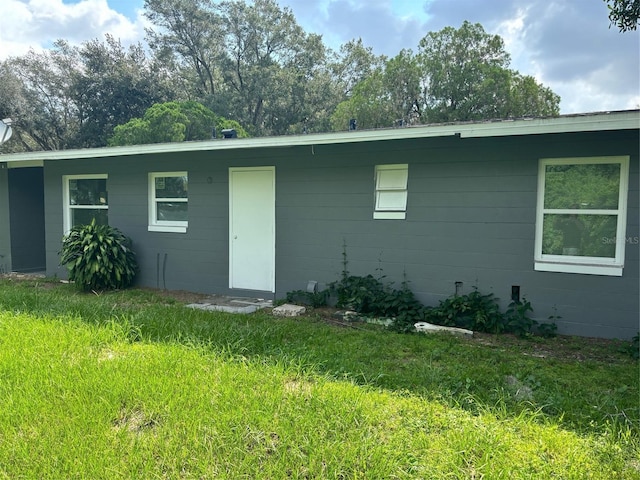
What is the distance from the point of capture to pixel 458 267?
20.5 ft

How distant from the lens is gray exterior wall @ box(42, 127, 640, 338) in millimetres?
5543

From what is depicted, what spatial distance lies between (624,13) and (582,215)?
2155mm

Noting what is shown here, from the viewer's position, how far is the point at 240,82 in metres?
30.7

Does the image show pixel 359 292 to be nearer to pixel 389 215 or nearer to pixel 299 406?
pixel 389 215

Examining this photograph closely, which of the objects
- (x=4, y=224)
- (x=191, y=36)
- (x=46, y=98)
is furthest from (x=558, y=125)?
(x=191, y=36)

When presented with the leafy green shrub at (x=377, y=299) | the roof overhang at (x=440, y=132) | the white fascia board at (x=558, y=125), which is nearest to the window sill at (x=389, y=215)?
the leafy green shrub at (x=377, y=299)

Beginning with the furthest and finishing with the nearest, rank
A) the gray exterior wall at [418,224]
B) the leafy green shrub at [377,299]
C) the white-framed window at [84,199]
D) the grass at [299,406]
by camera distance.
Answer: the white-framed window at [84,199], the leafy green shrub at [377,299], the gray exterior wall at [418,224], the grass at [299,406]

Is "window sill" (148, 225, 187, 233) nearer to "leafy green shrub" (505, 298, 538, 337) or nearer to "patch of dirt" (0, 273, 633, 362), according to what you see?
"patch of dirt" (0, 273, 633, 362)

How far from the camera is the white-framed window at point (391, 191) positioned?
6566 mm

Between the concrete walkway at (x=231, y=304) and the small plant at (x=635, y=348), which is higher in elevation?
the small plant at (x=635, y=348)

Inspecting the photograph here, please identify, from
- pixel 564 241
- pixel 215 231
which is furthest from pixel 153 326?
pixel 564 241

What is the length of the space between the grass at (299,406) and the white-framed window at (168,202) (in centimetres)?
359

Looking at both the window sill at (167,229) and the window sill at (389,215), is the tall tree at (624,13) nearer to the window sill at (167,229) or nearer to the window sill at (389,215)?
the window sill at (389,215)

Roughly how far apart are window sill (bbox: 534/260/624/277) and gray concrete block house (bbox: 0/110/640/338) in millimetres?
16
